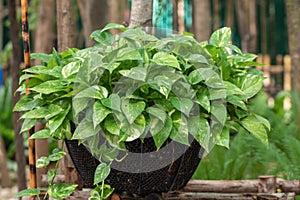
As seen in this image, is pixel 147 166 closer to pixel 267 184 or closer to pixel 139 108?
pixel 139 108

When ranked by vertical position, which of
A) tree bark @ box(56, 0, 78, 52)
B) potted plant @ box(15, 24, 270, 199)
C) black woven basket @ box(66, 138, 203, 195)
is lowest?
black woven basket @ box(66, 138, 203, 195)

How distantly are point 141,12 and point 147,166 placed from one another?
2.07 feet

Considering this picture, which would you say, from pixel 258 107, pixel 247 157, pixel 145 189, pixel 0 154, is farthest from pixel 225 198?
pixel 0 154

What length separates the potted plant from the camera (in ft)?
5.44

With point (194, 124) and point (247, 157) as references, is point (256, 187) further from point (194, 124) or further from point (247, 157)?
point (247, 157)

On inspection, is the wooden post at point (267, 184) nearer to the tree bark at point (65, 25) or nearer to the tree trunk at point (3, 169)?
the tree bark at point (65, 25)

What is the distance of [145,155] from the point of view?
5.62ft

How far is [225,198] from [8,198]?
2.94 m

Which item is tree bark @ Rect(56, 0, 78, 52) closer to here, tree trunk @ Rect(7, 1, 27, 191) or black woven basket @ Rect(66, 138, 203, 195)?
tree trunk @ Rect(7, 1, 27, 191)

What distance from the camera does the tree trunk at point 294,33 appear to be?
4.02 meters

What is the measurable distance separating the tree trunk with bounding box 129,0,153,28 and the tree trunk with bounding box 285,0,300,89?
217 centimetres

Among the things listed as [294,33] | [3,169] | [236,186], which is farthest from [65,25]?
[3,169]

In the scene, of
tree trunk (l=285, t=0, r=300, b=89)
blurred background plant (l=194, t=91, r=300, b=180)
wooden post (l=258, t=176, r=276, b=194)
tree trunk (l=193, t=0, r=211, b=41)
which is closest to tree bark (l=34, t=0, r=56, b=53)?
tree trunk (l=193, t=0, r=211, b=41)

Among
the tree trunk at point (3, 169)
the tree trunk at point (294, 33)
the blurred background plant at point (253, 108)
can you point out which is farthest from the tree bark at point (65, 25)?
the tree trunk at point (3, 169)
